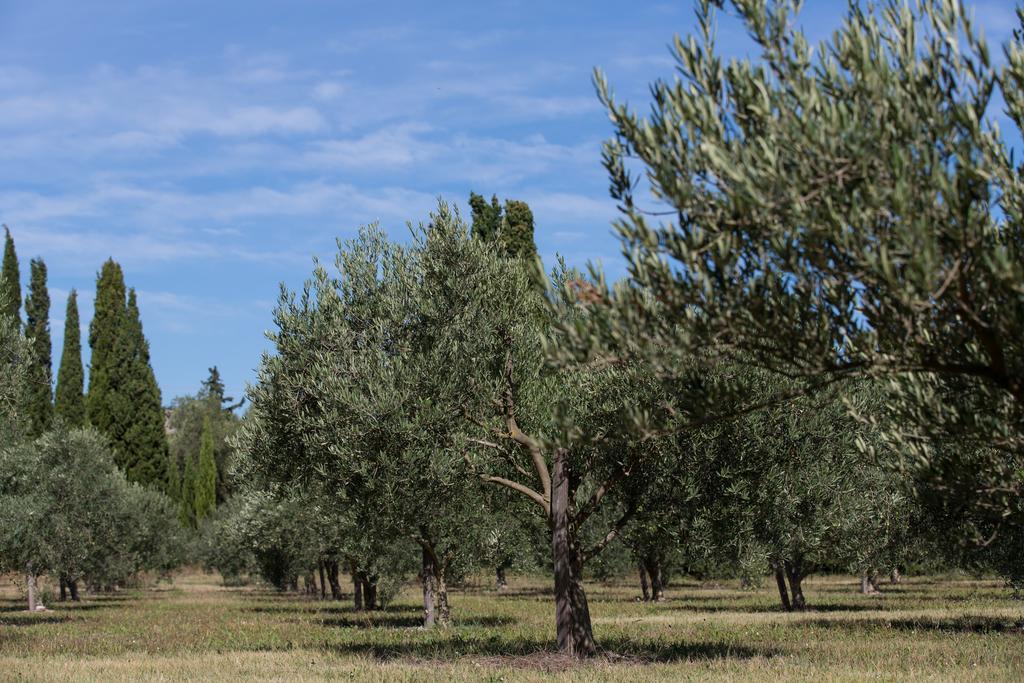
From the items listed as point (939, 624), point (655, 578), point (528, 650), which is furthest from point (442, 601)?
point (655, 578)

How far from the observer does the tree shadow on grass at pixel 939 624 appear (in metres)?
31.0

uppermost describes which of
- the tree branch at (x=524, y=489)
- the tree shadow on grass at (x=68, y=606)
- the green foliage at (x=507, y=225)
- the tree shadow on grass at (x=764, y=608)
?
the green foliage at (x=507, y=225)

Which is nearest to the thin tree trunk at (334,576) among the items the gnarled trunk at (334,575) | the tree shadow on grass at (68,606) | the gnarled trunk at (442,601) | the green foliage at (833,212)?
the gnarled trunk at (334,575)

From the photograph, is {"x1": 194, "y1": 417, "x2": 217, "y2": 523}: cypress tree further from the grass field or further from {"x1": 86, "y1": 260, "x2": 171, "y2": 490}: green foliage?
the grass field

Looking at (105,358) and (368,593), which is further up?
(105,358)

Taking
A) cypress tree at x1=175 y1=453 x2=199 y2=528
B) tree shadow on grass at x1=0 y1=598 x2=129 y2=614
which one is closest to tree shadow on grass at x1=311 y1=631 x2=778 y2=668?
tree shadow on grass at x1=0 y1=598 x2=129 y2=614

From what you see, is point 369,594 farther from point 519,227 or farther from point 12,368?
point 12,368

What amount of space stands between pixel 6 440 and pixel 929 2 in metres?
36.3

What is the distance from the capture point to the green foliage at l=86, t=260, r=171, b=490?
3383 inches

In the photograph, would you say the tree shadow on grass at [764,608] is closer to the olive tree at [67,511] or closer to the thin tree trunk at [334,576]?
the thin tree trunk at [334,576]

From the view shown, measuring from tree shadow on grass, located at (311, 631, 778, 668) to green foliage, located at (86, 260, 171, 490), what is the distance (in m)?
62.2

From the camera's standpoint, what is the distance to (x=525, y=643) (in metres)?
27.2

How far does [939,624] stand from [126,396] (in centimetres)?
7233

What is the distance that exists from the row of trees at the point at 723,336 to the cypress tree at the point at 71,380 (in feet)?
199
